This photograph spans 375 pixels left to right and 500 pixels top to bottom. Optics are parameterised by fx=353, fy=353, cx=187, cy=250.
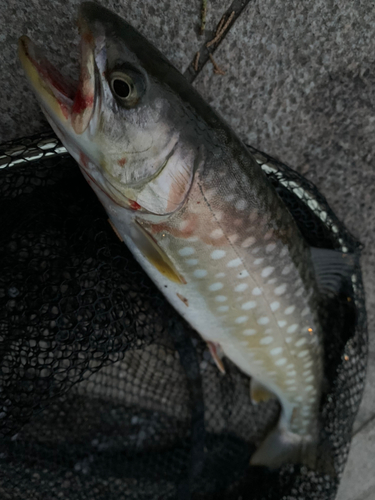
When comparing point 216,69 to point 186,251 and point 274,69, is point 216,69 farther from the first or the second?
point 186,251

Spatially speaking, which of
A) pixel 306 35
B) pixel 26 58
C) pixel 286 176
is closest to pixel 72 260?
pixel 26 58

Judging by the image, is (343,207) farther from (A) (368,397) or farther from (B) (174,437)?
(B) (174,437)

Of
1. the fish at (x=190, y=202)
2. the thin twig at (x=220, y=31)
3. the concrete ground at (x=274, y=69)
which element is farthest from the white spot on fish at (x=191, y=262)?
the thin twig at (x=220, y=31)

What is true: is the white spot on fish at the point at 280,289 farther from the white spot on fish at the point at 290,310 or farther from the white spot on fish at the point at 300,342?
the white spot on fish at the point at 300,342

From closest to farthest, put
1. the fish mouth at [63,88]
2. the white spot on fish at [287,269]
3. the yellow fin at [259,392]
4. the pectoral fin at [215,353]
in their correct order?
the fish mouth at [63,88] → the white spot on fish at [287,269] → the pectoral fin at [215,353] → the yellow fin at [259,392]

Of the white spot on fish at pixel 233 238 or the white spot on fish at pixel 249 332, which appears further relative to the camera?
the white spot on fish at pixel 249 332

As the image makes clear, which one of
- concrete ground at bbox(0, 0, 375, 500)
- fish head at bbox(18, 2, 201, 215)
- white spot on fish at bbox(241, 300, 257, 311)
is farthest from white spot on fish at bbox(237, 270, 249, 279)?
concrete ground at bbox(0, 0, 375, 500)
